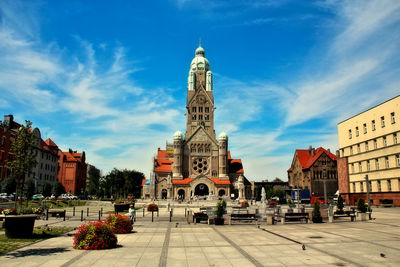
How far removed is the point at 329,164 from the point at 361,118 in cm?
3068

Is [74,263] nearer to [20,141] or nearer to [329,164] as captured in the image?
[20,141]

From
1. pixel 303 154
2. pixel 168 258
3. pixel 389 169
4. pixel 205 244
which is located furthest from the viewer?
pixel 303 154

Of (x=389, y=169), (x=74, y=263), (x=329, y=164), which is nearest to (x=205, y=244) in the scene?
(x=74, y=263)

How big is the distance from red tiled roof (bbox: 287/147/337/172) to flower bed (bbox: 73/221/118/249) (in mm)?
70516

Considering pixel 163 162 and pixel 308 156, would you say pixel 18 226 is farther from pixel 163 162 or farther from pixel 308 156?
pixel 163 162

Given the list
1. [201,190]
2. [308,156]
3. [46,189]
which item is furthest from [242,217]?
[308,156]

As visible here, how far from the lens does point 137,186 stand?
366 feet

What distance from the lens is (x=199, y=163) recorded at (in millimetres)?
87125

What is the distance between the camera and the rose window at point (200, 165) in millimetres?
86438

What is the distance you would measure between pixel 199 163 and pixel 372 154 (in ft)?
160

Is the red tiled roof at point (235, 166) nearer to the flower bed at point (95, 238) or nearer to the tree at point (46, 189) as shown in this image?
the tree at point (46, 189)

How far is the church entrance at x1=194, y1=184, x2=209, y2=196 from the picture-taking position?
8212 centimetres

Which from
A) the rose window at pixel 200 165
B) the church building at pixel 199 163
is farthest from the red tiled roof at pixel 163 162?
the rose window at pixel 200 165

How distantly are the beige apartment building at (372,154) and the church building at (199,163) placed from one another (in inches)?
1240
